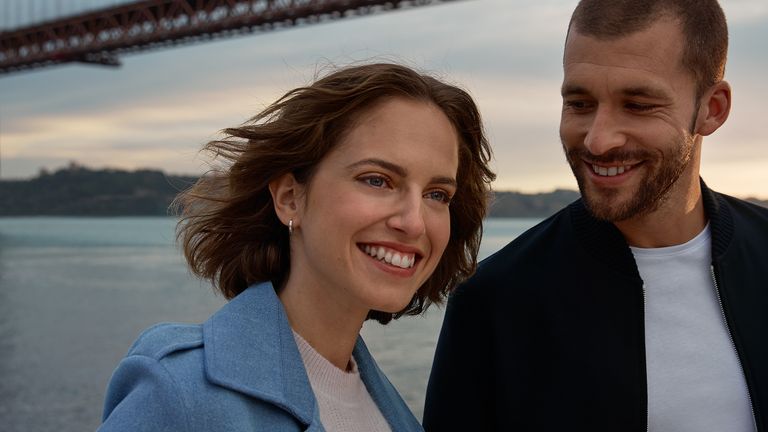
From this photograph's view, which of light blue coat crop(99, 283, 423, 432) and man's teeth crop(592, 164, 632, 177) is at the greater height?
man's teeth crop(592, 164, 632, 177)

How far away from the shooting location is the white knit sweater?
159cm

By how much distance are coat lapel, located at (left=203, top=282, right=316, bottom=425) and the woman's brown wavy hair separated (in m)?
0.19

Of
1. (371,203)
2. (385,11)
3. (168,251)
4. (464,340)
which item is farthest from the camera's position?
(168,251)

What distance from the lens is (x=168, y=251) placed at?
106ft

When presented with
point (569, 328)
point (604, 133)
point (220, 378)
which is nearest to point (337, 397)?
point (220, 378)

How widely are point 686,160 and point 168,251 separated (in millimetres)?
31578

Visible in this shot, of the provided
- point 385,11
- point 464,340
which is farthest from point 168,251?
point 464,340

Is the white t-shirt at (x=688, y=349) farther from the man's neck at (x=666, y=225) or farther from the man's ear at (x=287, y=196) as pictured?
the man's ear at (x=287, y=196)

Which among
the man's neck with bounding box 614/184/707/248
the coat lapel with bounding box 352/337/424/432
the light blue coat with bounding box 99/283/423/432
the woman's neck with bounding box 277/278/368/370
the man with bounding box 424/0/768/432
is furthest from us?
the man's neck with bounding box 614/184/707/248

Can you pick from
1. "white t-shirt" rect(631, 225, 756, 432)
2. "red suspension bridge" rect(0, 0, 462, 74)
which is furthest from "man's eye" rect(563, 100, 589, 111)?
"red suspension bridge" rect(0, 0, 462, 74)

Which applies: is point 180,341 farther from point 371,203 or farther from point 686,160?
point 686,160

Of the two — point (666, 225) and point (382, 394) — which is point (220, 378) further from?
point (666, 225)

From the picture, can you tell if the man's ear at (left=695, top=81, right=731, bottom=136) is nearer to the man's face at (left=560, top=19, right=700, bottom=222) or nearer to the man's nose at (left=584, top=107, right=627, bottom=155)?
the man's face at (left=560, top=19, right=700, bottom=222)

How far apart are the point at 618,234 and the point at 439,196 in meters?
0.52
